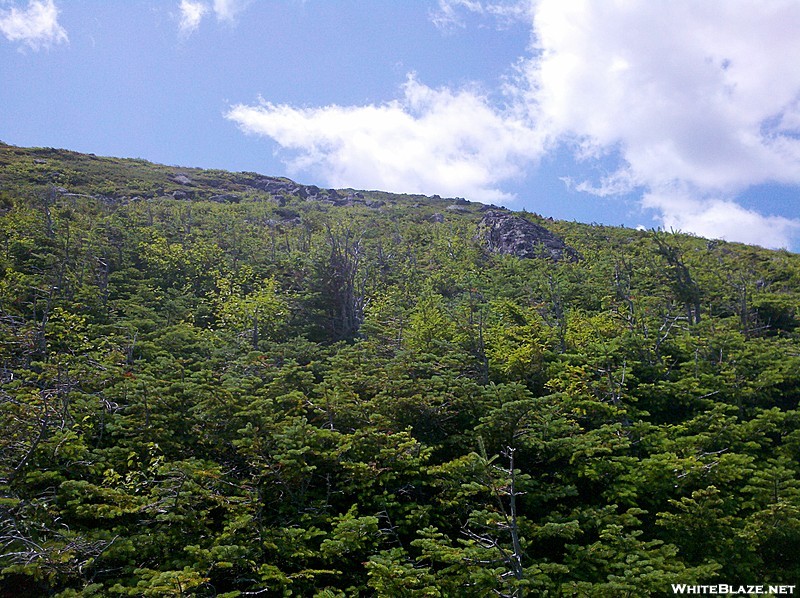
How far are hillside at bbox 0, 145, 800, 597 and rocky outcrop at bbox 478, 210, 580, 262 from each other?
1391 centimetres

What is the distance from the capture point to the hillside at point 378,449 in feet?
23.5

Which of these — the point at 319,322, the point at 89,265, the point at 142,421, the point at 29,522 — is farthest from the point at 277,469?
the point at 89,265

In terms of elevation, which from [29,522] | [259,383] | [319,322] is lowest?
[29,522]

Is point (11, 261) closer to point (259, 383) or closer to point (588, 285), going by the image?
point (259, 383)

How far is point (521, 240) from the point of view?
36188mm

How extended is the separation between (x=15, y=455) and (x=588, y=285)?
21181 mm

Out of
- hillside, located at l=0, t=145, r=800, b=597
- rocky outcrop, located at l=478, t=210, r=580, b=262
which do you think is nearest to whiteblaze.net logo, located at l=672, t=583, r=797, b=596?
hillside, located at l=0, t=145, r=800, b=597

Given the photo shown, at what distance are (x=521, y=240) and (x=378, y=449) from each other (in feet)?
95.9

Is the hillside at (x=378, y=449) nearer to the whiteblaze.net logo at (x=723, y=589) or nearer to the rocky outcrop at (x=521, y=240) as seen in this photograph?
the whiteblaze.net logo at (x=723, y=589)

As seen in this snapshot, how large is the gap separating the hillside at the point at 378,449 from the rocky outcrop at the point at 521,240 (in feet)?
45.6

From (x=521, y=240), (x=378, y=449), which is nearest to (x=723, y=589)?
(x=378, y=449)

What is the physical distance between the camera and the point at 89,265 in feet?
68.3

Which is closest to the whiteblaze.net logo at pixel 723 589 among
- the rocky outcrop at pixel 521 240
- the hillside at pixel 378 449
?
the hillside at pixel 378 449

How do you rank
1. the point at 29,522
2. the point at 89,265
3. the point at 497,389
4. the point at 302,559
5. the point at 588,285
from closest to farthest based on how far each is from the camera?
the point at 29,522, the point at 302,559, the point at 497,389, the point at 89,265, the point at 588,285
